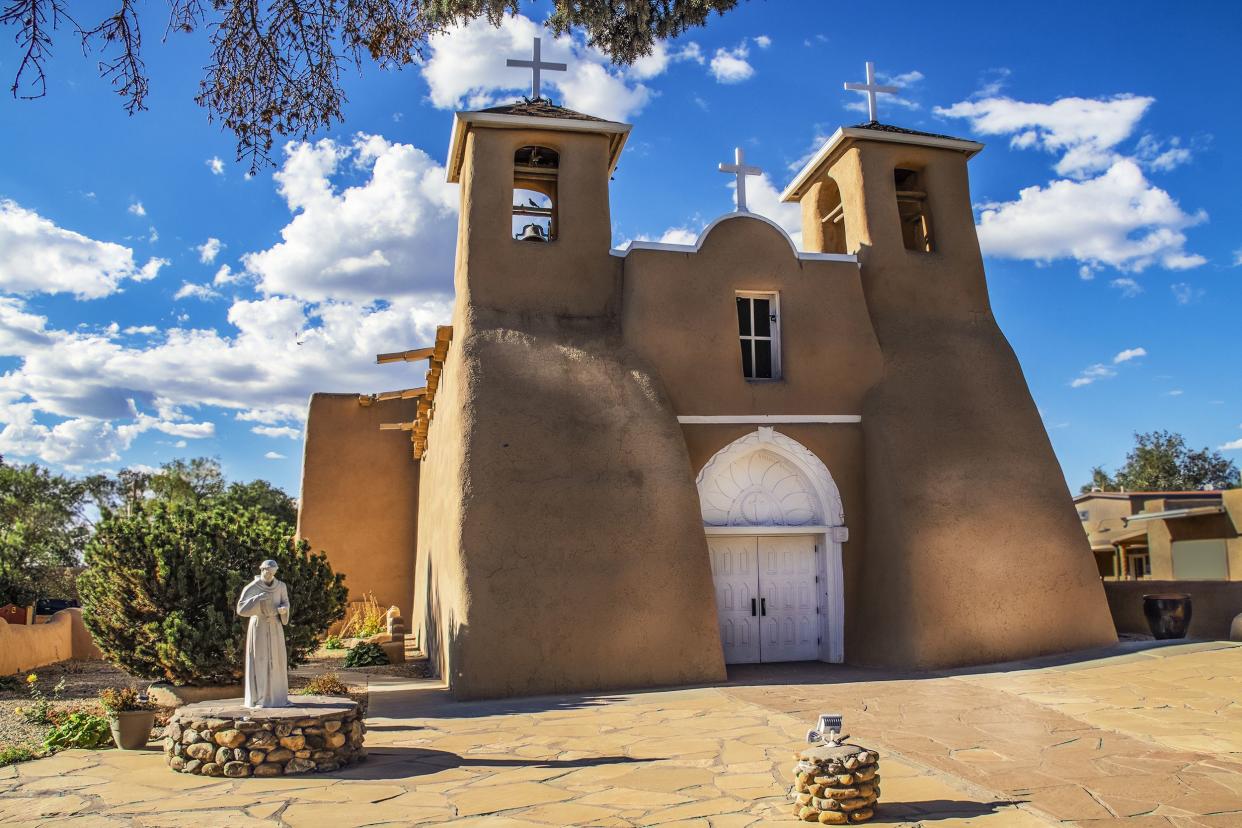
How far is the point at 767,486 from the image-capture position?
533 inches

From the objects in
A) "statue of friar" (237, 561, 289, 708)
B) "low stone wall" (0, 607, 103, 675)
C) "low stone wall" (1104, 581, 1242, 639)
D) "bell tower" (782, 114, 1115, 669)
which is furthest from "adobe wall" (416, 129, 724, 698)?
"low stone wall" (1104, 581, 1242, 639)

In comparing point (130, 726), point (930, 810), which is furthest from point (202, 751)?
point (930, 810)

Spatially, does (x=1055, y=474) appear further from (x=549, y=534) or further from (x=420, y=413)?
(x=420, y=413)

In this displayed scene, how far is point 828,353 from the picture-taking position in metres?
13.8

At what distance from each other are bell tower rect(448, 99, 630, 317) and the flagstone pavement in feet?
18.4

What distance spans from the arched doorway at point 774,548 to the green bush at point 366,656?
5629mm

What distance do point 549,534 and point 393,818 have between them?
577cm

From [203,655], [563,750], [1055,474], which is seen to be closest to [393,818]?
[563,750]

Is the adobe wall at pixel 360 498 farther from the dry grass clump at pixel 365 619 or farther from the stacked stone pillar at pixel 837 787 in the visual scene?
the stacked stone pillar at pixel 837 787

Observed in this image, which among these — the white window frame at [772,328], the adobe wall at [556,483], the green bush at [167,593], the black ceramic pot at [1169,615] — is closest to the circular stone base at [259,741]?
the green bush at [167,593]

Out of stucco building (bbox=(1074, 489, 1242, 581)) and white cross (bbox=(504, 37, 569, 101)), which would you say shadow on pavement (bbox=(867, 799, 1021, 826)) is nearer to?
white cross (bbox=(504, 37, 569, 101))

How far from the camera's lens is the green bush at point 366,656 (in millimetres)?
14430

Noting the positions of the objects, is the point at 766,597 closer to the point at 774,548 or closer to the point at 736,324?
the point at 774,548

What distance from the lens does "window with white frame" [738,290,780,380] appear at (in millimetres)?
13969
